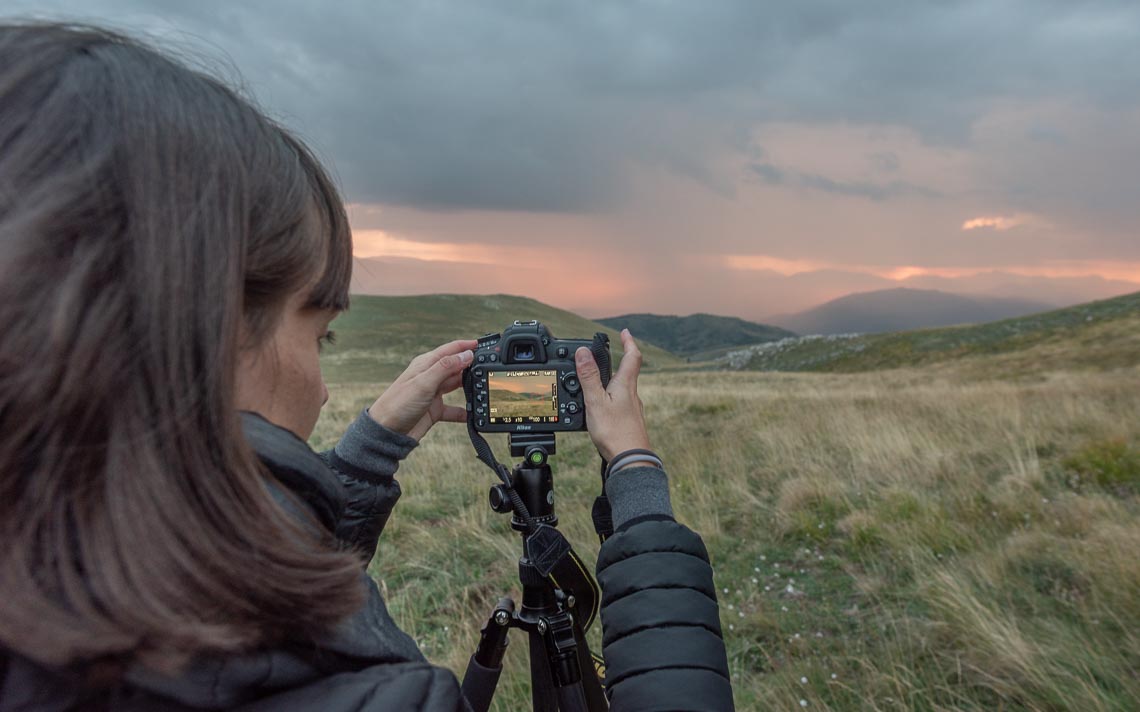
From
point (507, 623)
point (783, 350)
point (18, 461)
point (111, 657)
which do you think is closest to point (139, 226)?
point (18, 461)

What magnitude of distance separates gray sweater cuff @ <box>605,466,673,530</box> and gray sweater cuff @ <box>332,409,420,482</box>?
0.76 m

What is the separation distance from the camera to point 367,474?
74.8 inches

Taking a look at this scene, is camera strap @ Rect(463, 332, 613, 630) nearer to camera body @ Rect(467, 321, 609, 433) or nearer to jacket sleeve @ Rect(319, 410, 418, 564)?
camera body @ Rect(467, 321, 609, 433)

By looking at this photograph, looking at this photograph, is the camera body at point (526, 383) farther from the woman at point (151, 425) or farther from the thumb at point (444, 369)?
the woman at point (151, 425)

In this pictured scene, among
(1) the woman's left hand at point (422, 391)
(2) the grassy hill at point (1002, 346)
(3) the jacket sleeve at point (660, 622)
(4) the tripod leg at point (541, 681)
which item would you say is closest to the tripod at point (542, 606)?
(4) the tripod leg at point (541, 681)

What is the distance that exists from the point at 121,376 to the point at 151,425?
7 centimetres

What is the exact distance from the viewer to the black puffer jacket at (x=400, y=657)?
2.69ft

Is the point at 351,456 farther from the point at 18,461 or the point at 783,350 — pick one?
the point at 783,350

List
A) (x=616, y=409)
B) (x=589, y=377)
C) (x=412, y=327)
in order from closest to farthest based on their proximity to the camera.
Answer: (x=616, y=409), (x=589, y=377), (x=412, y=327)

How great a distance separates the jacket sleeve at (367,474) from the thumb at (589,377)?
57 centimetres

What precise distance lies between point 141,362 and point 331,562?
0.38m

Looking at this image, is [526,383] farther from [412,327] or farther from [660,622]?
[412,327]

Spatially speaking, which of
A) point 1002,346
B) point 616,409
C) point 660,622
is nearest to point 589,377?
point 616,409

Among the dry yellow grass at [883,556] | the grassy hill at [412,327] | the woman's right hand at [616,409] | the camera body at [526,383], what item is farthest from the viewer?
the grassy hill at [412,327]
